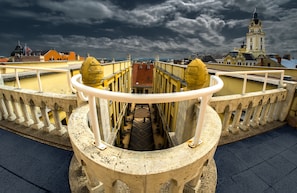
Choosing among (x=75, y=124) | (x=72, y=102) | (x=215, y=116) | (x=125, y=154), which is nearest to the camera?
(x=125, y=154)

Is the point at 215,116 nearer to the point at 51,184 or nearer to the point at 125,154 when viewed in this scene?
the point at 125,154

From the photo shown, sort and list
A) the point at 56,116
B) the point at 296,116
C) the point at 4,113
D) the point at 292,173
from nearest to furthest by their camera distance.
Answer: the point at 292,173 → the point at 56,116 → the point at 4,113 → the point at 296,116

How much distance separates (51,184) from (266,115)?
459 centimetres

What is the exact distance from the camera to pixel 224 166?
2344 mm

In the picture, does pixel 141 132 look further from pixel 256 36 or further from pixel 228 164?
pixel 256 36

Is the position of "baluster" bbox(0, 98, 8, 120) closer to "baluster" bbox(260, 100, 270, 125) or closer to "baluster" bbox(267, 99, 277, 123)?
"baluster" bbox(260, 100, 270, 125)

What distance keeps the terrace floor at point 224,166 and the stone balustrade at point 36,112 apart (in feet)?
0.55

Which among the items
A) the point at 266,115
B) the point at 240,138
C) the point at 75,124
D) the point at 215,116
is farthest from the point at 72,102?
the point at 266,115

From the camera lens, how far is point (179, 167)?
1.10 metres

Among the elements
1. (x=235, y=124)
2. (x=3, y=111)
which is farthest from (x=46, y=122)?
(x=235, y=124)

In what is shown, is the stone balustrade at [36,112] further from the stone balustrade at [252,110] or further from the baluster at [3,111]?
the stone balustrade at [252,110]

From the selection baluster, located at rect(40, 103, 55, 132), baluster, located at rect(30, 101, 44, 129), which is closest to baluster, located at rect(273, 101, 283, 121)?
baluster, located at rect(40, 103, 55, 132)

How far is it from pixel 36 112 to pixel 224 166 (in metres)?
3.74

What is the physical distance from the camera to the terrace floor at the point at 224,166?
1.96 meters
